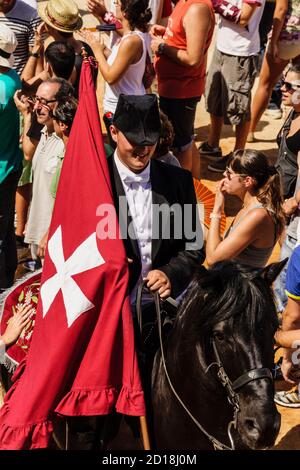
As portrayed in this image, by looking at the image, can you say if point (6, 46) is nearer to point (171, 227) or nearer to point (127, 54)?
point (127, 54)

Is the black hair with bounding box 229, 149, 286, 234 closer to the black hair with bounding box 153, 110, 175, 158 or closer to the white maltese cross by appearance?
the black hair with bounding box 153, 110, 175, 158

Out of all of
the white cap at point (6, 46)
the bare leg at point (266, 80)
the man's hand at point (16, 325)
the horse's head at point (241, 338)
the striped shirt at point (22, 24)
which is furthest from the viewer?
the bare leg at point (266, 80)

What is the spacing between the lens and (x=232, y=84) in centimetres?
901

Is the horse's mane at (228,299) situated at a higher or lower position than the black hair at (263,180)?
higher

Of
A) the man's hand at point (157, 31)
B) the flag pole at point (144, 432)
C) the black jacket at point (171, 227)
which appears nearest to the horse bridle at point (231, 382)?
the flag pole at point (144, 432)

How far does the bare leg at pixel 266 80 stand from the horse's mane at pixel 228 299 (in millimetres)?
6330

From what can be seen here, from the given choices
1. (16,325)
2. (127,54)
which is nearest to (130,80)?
(127,54)

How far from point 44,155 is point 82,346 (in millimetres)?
2486

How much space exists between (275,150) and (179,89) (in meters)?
2.74

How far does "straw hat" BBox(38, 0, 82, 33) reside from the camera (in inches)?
293

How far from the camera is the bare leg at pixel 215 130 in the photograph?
375 inches

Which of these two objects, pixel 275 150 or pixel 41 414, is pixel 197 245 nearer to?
pixel 41 414

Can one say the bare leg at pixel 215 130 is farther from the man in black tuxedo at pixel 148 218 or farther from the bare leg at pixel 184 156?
the man in black tuxedo at pixel 148 218

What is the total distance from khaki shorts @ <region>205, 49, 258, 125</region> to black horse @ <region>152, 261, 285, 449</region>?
532 cm
